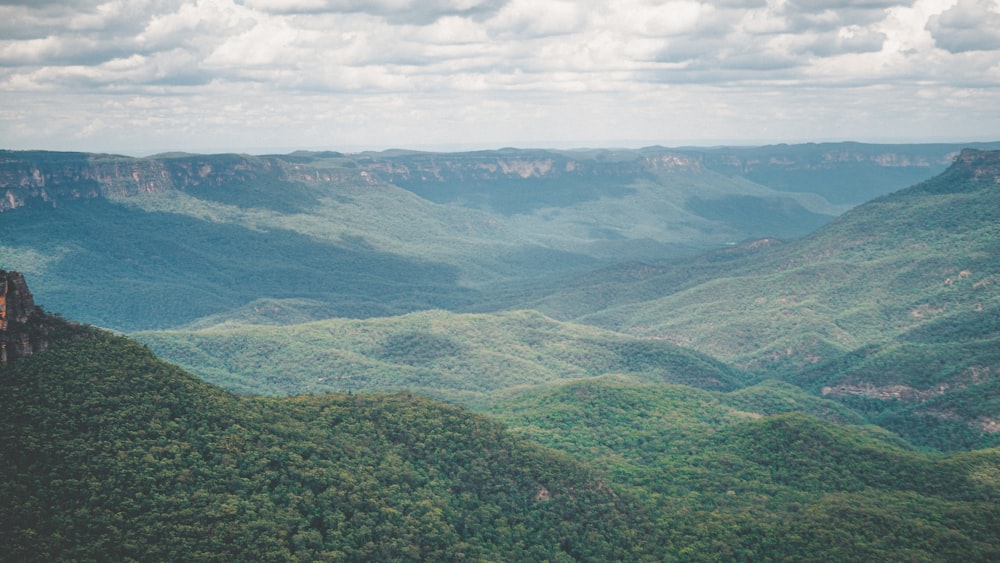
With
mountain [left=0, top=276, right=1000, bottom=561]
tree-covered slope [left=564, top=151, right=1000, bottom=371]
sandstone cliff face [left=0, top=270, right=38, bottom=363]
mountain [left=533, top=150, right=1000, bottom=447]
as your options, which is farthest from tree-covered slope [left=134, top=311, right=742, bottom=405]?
sandstone cliff face [left=0, top=270, right=38, bottom=363]

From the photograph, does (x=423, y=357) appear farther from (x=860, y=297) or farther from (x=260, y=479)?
(x=260, y=479)

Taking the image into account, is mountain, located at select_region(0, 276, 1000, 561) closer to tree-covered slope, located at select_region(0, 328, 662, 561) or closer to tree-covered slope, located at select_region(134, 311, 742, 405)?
tree-covered slope, located at select_region(0, 328, 662, 561)

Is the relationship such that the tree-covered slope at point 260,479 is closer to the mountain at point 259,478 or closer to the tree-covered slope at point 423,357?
the mountain at point 259,478

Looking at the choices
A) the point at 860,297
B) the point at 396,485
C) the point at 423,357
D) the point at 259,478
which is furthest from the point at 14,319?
the point at 860,297

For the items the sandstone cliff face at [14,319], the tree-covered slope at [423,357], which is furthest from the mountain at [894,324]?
the sandstone cliff face at [14,319]

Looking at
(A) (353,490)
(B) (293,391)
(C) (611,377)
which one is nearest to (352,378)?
(B) (293,391)

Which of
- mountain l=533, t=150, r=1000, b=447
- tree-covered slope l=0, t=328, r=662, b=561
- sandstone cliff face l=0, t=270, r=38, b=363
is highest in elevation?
sandstone cliff face l=0, t=270, r=38, b=363

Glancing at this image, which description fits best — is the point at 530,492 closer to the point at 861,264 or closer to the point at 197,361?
the point at 197,361
